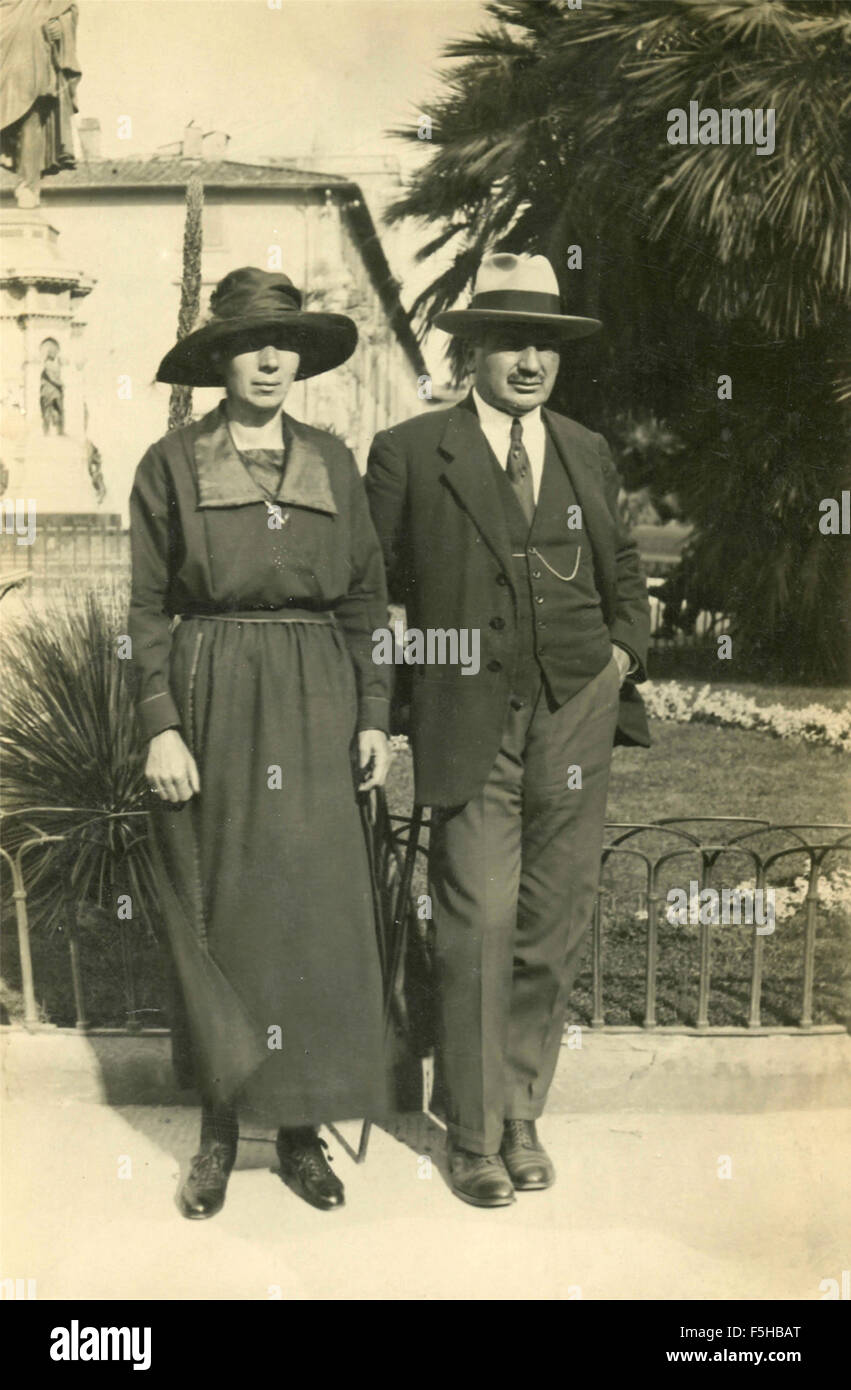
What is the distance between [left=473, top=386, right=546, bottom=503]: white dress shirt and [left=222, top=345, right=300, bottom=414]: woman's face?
0.53 m

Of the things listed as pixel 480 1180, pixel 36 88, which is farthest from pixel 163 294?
pixel 480 1180

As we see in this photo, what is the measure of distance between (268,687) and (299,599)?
0.80 feet

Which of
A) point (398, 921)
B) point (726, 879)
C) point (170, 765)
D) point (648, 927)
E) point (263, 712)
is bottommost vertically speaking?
point (726, 879)

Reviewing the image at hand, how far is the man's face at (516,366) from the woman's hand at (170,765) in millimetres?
1250

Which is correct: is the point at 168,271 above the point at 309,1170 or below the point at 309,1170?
above

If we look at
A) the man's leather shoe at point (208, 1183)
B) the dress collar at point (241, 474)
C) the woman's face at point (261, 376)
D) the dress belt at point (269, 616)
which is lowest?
the man's leather shoe at point (208, 1183)

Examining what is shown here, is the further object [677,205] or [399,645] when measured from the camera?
[677,205]

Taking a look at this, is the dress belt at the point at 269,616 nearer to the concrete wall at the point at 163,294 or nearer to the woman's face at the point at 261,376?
the woman's face at the point at 261,376

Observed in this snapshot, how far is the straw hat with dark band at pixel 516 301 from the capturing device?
335cm

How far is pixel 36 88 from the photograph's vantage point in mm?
3715

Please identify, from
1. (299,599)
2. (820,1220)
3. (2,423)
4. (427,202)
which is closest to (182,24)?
(427,202)

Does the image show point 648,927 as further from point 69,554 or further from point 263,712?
point 69,554

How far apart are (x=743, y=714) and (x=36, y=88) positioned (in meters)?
3.39

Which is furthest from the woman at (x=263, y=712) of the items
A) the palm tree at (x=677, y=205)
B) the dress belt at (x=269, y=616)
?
the palm tree at (x=677, y=205)
